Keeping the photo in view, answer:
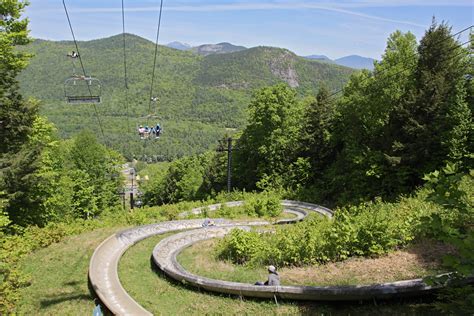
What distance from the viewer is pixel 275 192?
1535 inches

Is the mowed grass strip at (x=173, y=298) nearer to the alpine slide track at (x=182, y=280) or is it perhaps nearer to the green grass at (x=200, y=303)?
the green grass at (x=200, y=303)

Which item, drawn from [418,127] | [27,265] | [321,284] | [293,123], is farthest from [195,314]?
[293,123]

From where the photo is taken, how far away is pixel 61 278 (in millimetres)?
16406

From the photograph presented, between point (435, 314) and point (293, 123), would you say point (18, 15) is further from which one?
point (293, 123)

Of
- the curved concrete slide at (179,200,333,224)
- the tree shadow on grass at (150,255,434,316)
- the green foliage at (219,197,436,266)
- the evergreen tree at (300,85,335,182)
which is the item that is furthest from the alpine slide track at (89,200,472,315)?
the evergreen tree at (300,85,335,182)

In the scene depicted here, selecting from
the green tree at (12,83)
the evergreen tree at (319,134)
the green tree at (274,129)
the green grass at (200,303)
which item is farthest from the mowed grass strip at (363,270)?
the green tree at (274,129)

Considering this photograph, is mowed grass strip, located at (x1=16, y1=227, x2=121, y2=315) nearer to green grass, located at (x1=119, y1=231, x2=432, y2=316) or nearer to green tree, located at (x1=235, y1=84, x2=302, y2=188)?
green grass, located at (x1=119, y1=231, x2=432, y2=316)

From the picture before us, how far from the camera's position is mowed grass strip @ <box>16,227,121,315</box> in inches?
545

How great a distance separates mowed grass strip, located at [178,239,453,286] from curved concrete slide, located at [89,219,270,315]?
A: 2941 millimetres

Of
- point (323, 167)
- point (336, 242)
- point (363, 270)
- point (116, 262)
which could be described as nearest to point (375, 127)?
point (323, 167)

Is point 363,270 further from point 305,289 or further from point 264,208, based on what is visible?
point 264,208

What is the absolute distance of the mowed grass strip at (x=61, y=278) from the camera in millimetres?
13840

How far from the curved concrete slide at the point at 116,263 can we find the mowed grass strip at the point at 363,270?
2941 millimetres

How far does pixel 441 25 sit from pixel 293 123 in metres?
17.8
